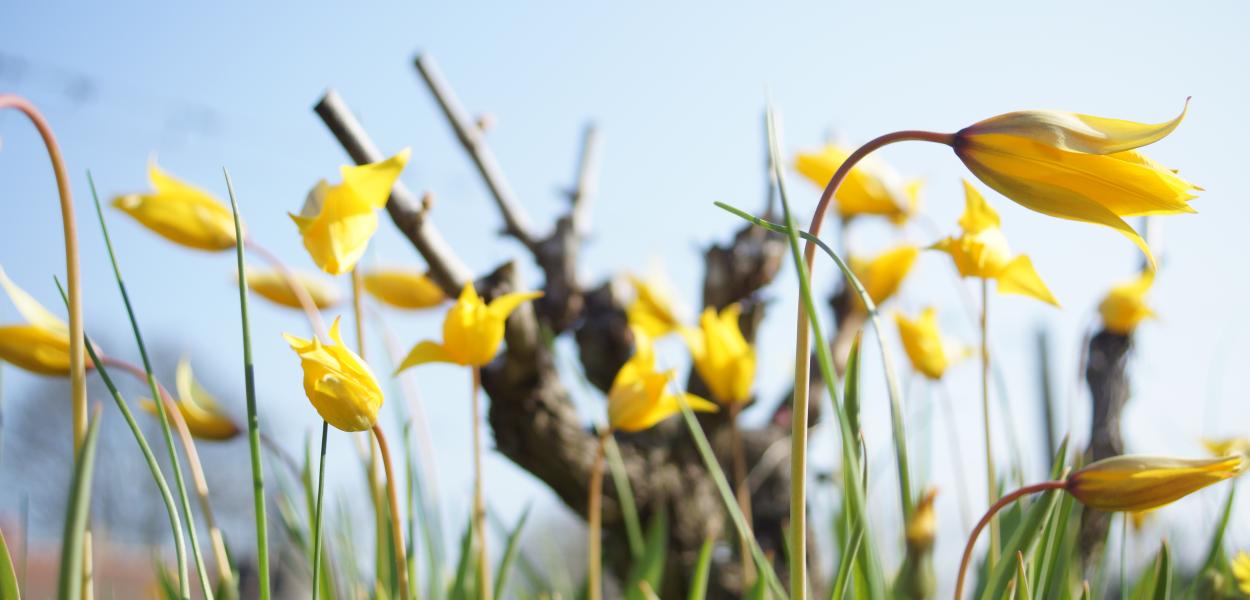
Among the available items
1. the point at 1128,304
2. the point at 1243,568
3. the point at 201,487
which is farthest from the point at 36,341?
the point at 1128,304

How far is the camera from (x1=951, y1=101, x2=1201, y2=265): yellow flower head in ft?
1.44

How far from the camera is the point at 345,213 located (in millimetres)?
562

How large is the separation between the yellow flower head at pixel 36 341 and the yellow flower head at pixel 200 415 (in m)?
0.20

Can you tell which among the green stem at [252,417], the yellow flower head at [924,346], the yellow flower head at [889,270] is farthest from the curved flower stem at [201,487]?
the yellow flower head at [889,270]

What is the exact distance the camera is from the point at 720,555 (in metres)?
1.36

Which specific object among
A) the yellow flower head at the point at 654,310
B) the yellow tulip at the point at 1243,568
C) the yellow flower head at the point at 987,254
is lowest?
the yellow tulip at the point at 1243,568

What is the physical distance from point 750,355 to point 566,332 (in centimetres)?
55

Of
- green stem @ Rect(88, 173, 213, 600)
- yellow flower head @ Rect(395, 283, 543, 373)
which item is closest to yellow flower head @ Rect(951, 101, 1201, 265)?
yellow flower head @ Rect(395, 283, 543, 373)

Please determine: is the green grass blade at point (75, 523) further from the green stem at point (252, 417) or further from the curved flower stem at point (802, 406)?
the curved flower stem at point (802, 406)

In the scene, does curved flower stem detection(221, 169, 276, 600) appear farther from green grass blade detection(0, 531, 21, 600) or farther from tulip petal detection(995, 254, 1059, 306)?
tulip petal detection(995, 254, 1059, 306)

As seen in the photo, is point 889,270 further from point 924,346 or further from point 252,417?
point 252,417

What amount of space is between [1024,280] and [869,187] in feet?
1.50

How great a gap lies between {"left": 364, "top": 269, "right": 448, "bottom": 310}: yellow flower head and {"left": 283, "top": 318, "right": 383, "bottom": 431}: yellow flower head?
591 mm

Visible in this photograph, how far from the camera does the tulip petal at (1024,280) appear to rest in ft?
2.26
